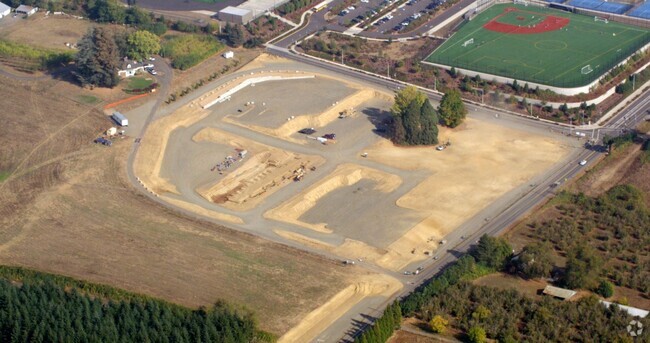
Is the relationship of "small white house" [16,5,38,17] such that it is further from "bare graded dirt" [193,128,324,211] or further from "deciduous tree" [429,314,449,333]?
"deciduous tree" [429,314,449,333]

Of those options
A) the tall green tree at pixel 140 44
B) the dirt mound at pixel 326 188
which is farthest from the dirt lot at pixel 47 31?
the dirt mound at pixel 326 188

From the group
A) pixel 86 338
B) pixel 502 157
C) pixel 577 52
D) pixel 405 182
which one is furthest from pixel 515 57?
pixel 86 338

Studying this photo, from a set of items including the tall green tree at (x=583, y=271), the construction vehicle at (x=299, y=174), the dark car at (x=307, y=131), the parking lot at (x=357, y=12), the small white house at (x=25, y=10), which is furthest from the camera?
the parking lot at (x=357, y=12)

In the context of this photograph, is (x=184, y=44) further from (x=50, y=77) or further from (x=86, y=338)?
(x=86, y=338)

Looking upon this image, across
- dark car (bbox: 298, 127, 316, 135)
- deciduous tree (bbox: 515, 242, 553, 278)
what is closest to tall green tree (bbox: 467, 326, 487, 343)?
deciduous tree (bbox: 515, 242, 553, 278)

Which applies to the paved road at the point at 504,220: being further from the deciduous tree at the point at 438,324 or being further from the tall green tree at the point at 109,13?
the tall green tree at the point at 109,13

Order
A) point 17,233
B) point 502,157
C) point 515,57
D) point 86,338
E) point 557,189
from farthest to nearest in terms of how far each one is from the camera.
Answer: point 515,57 → point 502,157 → point 557,189 → point 17,233 → point 86,338
